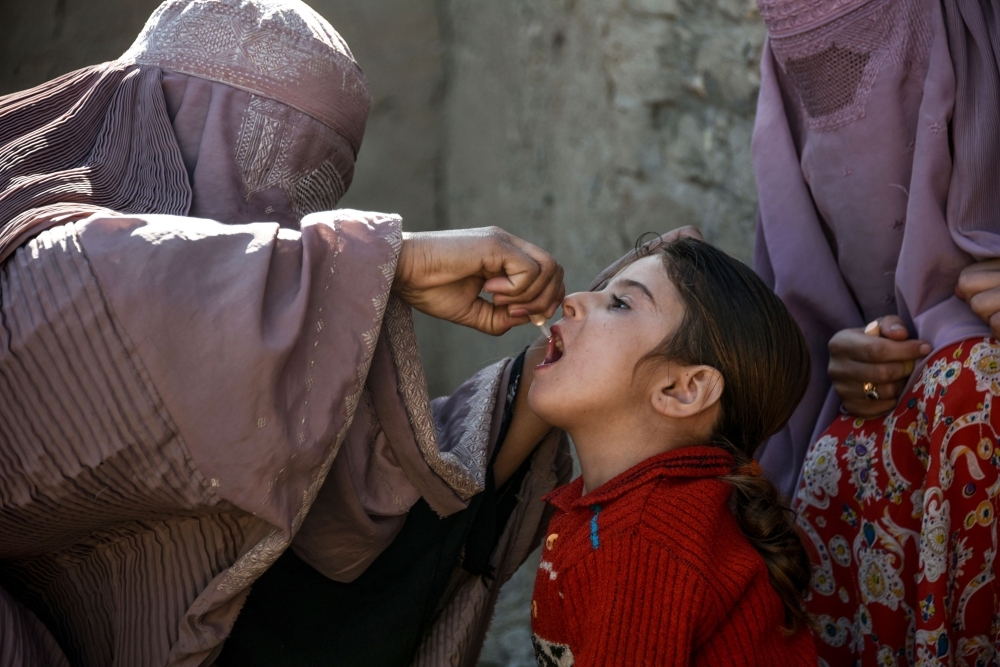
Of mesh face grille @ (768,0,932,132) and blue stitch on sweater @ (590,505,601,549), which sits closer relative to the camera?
blue stitch on sweater @ (590,505,601,549)

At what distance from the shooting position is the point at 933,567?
1.89 metres

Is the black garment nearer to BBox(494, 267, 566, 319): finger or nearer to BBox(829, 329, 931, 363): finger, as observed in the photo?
BBox(494, 267, 566, 319): finger

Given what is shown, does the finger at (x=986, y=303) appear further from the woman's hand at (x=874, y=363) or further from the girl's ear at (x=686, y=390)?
the girl's ear at (x=686, y=390)

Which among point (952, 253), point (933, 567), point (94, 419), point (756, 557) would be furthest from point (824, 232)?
point (94, 419)

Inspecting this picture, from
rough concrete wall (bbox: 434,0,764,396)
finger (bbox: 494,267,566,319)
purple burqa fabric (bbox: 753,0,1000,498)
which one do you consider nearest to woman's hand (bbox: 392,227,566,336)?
finger (bbox: 494,267,566,319)

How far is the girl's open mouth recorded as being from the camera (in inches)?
76.2

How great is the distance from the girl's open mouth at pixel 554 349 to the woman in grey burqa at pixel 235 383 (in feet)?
0.30

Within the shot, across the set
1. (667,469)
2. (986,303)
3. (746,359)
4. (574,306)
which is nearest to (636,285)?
(574,306)

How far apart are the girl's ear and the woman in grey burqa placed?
261 mm

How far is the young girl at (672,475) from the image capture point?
1.57 m

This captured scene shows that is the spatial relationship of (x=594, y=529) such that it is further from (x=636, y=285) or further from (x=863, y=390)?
(x=863, y=390)

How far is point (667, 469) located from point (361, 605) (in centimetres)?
69

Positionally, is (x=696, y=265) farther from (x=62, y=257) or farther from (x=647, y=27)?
(x=647, y=27)

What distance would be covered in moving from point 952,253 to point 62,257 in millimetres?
1685
